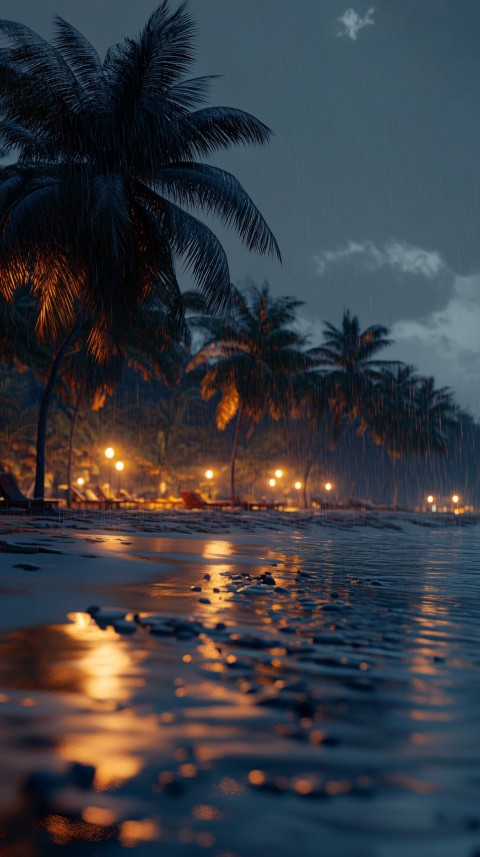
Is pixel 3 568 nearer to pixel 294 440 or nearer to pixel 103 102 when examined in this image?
pixel 103 102

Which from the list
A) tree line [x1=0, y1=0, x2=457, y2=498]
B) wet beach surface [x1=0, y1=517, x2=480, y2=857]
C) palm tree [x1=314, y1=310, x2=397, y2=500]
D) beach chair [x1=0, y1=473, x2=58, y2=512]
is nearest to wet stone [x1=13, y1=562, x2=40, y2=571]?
wet beach surface [x1=0, y1=517, x2=480, y2=857]

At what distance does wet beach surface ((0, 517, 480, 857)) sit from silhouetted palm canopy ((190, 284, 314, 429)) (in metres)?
30.6

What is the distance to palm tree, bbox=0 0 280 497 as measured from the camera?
1498 centimetres

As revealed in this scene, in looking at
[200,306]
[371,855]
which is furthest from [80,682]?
[200,306]

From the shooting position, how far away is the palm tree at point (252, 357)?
119ft

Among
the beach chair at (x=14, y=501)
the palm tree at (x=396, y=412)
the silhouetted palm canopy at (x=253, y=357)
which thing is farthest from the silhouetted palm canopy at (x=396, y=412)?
the beach chair at (x=14, y=501)

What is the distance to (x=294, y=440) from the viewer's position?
60406 millimetres

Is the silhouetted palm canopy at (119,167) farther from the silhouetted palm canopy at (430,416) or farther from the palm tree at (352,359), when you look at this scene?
the silhouetted palm canopy at (430,416)

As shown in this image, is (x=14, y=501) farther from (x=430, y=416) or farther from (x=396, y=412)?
(x=430, y=416)

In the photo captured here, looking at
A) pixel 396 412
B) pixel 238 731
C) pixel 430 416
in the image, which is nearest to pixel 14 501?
pixel 238 731

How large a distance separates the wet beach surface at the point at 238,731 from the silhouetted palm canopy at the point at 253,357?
100 feet

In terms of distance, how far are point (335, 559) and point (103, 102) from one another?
10.6 metres

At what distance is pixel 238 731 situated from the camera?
2.80 metres

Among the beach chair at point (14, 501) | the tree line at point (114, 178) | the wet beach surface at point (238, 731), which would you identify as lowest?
the wet beach surface at point (238, 731)
